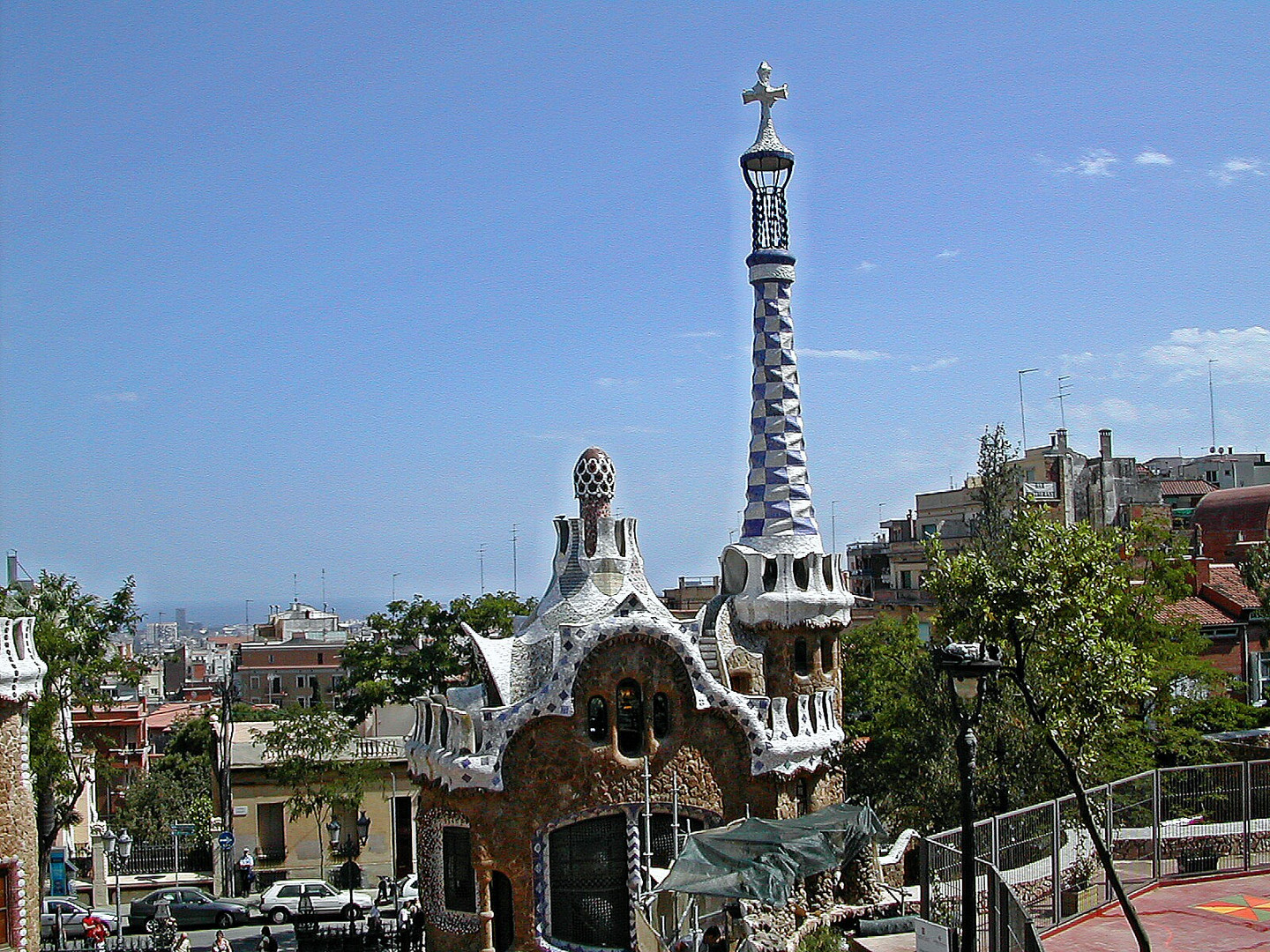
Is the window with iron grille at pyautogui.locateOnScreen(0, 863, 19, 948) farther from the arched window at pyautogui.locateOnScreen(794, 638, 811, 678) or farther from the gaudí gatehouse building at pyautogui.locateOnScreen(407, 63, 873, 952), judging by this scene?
the arched window at pyautogui.locateOnScreen(794, 638, 811, 678)

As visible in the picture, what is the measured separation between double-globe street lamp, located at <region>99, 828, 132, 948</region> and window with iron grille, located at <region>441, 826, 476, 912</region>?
6.33 meters

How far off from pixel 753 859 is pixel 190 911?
51.9 ft

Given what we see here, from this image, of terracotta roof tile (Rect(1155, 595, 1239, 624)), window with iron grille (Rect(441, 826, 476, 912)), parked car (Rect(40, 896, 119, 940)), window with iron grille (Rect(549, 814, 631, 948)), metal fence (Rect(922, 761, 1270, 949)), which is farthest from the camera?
terracotta roof tile (Rect(1155, 595, 1239, 624))

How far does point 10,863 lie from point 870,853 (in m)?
13.2

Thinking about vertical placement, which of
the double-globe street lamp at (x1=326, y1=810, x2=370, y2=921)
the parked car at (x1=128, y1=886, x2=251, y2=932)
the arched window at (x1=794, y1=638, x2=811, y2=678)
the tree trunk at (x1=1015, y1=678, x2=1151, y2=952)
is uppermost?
the arched window at (x1=794, y1=638, x2=811, y2=678)

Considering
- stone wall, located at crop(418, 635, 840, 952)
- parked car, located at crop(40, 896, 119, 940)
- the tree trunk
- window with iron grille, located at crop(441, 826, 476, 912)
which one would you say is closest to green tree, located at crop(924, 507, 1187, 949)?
the tree trunk

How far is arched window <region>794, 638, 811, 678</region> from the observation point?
2505 cm

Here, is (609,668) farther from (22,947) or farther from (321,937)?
(22,947)

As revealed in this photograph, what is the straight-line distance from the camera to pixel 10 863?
2028 centimetres

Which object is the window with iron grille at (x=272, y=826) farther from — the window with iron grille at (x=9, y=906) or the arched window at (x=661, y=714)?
the arched window at (x=661, y=714)

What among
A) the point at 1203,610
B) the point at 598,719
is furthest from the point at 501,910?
the point at 1203,610

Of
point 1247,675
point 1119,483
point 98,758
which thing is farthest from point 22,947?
point 1119,483

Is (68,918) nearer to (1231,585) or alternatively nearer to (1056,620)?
(1056,620)

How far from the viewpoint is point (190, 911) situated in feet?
96.9
